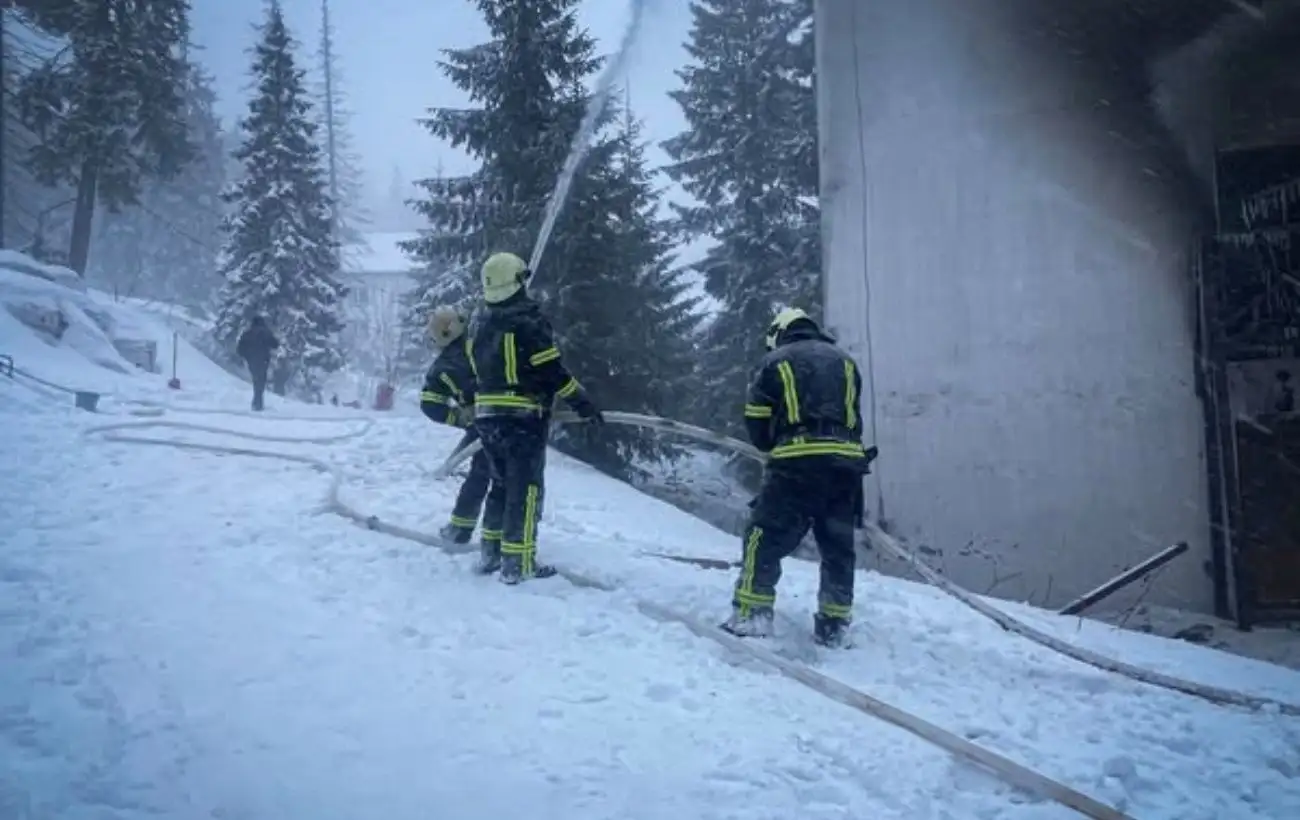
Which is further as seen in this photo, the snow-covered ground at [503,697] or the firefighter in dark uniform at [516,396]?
the firefighter in dark uniform at [516,396]

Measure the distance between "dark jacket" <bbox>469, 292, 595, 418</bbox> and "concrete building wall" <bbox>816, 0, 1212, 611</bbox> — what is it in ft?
14.8

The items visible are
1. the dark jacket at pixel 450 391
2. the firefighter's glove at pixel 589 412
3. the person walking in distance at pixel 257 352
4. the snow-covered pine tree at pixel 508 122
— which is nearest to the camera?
the firefighter's glove at pixel 589 412

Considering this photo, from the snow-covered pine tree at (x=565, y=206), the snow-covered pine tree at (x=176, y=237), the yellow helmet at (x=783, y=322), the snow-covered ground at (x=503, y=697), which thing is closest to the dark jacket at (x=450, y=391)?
the snow-covered ground at (x=503, y=697)

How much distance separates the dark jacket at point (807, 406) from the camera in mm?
4625

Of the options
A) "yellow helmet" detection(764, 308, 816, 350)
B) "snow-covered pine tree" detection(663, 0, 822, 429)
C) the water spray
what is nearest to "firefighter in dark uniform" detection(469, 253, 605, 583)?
"yellow helmet" detection(764, 308, 816, 350)

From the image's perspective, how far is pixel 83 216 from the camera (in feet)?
49.9

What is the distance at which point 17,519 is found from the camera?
5871 mm

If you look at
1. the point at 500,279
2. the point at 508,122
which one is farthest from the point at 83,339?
the point at 500,279

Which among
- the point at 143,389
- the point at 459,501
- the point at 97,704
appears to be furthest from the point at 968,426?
the point at 143,389

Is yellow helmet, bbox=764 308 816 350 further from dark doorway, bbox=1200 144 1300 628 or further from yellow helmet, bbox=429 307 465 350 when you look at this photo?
dark doorway, bbox=1200 144 1300 628

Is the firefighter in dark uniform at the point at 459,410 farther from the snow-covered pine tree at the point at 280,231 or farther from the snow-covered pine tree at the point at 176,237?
the snow-covered pine tree at the point at 280,231

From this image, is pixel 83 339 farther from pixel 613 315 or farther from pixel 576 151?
pixel 613 315

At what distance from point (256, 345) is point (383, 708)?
12755 millimetres

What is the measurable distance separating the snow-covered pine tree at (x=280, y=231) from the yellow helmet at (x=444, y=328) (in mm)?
13056
